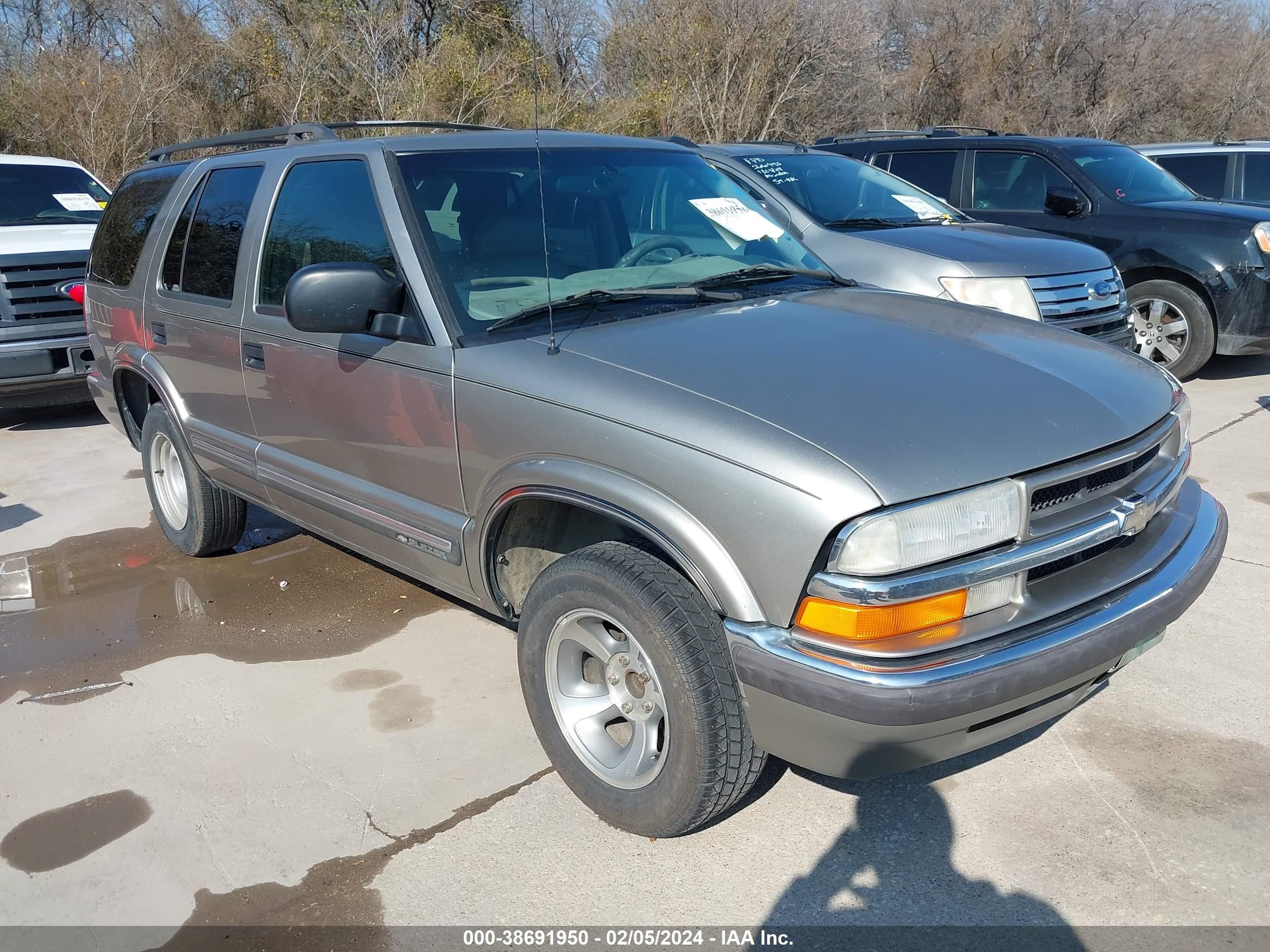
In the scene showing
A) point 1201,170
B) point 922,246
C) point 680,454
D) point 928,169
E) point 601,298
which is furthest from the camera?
point 1201,170

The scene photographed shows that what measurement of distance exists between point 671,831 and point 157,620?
280 centimetres

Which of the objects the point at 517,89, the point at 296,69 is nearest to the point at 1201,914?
the point at 517,89

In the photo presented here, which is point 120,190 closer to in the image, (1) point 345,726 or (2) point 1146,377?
(1) point 345,726

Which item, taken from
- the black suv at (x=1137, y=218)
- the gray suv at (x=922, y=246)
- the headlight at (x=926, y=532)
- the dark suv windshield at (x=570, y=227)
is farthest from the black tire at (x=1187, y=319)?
the headlight at (x=926, y=532)

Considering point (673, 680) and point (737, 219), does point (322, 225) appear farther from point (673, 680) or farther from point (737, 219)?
point (673, 680)

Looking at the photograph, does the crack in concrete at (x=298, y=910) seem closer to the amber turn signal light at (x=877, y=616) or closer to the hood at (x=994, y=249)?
the amber turn signal light at (x=877, y=616)

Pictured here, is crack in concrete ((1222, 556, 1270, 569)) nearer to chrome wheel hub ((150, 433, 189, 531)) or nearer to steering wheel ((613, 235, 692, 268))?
steering wheel ((613, 235, 692, 268))

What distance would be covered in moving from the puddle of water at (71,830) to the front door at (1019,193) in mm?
7592

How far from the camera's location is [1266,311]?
26.1 ft

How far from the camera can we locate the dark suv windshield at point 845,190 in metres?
6.93

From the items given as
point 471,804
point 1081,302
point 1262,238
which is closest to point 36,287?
point 471,804

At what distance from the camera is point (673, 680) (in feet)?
8.58

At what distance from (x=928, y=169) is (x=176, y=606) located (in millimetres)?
6963

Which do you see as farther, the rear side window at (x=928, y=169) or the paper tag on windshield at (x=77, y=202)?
the paper tag on windshield at (x=77, y=202)
